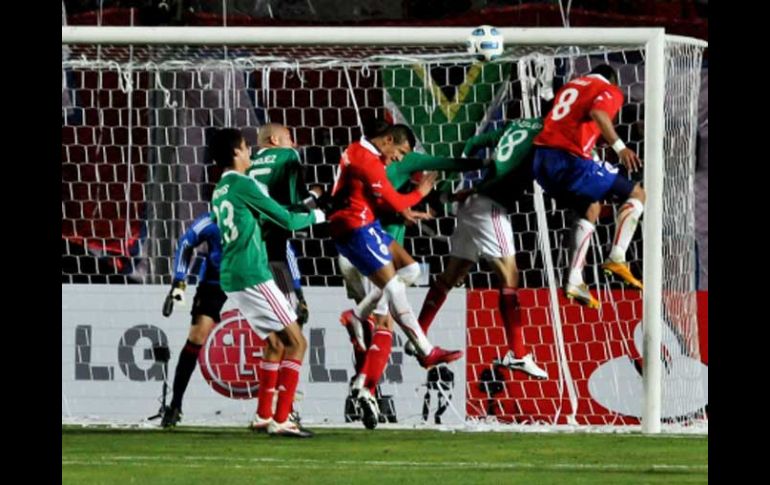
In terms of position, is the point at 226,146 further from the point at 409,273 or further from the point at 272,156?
the point at 409,273

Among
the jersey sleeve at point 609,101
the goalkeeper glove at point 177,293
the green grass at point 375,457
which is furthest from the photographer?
the goalkeeper glove at point 177,293

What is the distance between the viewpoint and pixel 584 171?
10844 millimetres

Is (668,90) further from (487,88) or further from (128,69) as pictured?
(128,69)

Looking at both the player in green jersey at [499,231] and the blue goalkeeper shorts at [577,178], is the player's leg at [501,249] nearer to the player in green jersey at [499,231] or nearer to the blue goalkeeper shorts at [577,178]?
the player in green jersey at [499,231]

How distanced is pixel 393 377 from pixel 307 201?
1.17m

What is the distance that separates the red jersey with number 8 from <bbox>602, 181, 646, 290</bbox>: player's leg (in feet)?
0.90

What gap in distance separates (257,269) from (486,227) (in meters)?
1.53

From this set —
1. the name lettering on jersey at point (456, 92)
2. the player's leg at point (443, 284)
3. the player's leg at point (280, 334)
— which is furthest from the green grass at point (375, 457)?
the name lettering on jersey at point (456, 92)

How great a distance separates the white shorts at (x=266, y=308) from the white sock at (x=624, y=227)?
1.92 m

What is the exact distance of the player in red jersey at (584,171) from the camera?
10.6 meters

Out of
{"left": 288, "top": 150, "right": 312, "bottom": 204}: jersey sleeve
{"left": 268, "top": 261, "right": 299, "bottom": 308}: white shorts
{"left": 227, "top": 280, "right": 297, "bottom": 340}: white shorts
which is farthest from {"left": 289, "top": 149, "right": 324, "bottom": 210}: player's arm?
{"left": 227, "top": 280, "right": 297, "bottom": 340}: white shorts

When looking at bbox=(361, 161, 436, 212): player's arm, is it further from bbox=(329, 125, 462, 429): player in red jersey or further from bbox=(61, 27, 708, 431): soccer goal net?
bbox=(61, 27, 708, 431): soccer goal net

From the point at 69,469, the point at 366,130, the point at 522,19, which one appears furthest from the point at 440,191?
the point at 69,469

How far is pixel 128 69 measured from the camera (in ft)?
36.9
